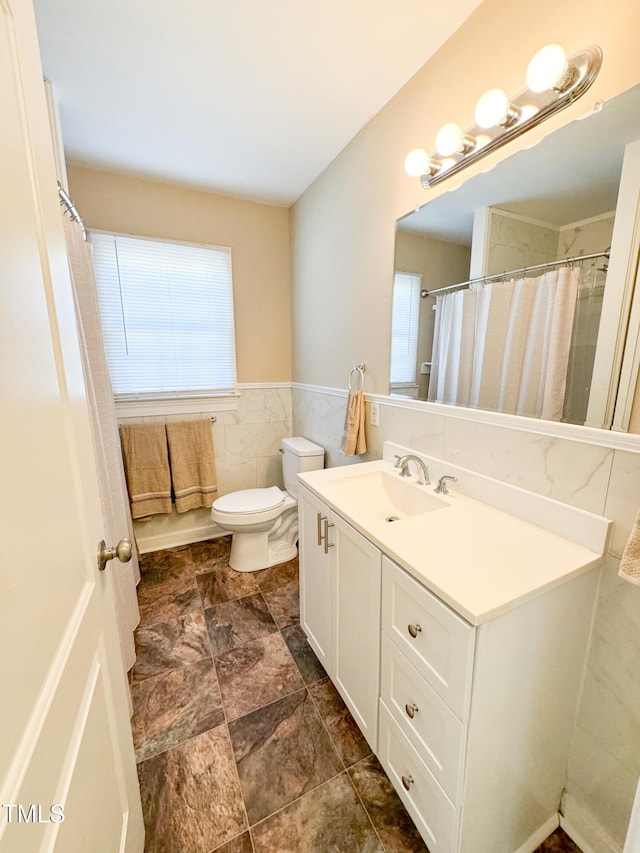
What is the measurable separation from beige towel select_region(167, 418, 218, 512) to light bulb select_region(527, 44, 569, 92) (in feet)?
7.58

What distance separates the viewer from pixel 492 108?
1029mm

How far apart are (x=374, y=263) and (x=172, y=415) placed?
1687 millimetres

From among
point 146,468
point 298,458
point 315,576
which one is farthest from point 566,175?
point 146,468

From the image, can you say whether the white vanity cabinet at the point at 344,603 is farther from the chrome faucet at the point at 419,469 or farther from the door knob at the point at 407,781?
the chrome faucet at the point at 419,469

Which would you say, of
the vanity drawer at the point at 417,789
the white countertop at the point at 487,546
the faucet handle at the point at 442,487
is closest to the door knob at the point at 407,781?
the vanity drawer at the point at 417,789

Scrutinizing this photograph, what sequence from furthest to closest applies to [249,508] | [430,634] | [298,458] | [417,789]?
[298,458] → [249,508] → [417,789] → [430,634]

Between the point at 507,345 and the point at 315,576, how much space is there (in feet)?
3.79

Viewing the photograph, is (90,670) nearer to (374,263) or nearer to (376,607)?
(376,607)

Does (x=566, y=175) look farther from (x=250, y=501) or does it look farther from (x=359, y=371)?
(x=250, y=501)

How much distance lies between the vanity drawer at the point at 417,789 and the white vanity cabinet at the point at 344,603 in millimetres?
65

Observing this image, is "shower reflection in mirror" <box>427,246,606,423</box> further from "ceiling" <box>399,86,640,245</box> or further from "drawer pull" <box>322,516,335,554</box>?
"drawer pull" <box>322,516,335,554</box>

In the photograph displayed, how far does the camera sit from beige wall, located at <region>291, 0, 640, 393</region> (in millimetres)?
878

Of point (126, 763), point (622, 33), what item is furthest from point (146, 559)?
point (622, 33)

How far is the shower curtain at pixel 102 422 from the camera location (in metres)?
1.41
